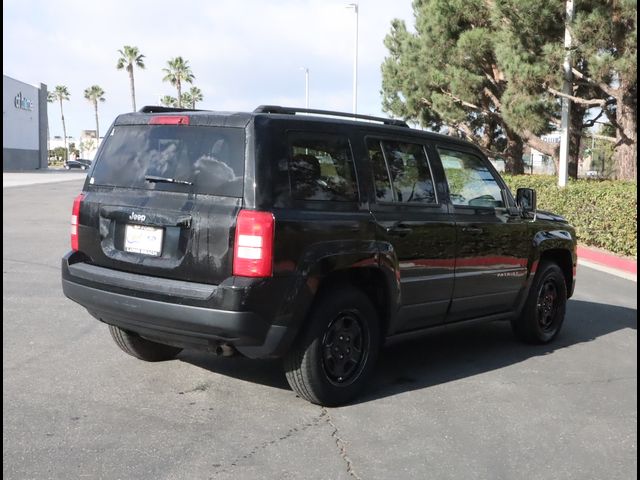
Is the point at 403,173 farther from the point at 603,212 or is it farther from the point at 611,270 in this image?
the point at 603,212

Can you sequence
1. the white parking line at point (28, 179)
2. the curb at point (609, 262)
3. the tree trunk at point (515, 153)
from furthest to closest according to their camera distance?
the white parking line at point (28, 179) < the tree trunk at point (515, 153) < the curb at point (609, 262)

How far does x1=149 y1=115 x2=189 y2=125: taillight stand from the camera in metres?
4.80

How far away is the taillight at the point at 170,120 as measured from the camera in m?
4.80

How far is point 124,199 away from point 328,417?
6.31ft

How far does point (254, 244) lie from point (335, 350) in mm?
1043

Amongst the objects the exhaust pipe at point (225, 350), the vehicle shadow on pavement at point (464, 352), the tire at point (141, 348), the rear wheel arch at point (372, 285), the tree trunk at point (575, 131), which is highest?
the tree trunk at point (575, 131)

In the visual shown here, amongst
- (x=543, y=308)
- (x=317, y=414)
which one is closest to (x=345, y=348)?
(x=317, y=414)

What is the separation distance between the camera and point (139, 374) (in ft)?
17.8

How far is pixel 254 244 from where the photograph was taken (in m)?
4.32

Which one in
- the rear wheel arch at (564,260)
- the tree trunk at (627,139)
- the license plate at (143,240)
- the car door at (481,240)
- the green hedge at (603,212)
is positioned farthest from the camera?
the tree trunk at (627,139)

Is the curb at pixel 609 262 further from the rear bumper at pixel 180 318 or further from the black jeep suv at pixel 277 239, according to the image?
the rear bumper at pixel 180 318

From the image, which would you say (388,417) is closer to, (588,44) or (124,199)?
(124,199)

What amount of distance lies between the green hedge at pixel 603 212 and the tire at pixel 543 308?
23.2 feet

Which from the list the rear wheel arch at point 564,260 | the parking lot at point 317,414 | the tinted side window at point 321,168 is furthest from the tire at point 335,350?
the rear wheel arch at point 564,260
